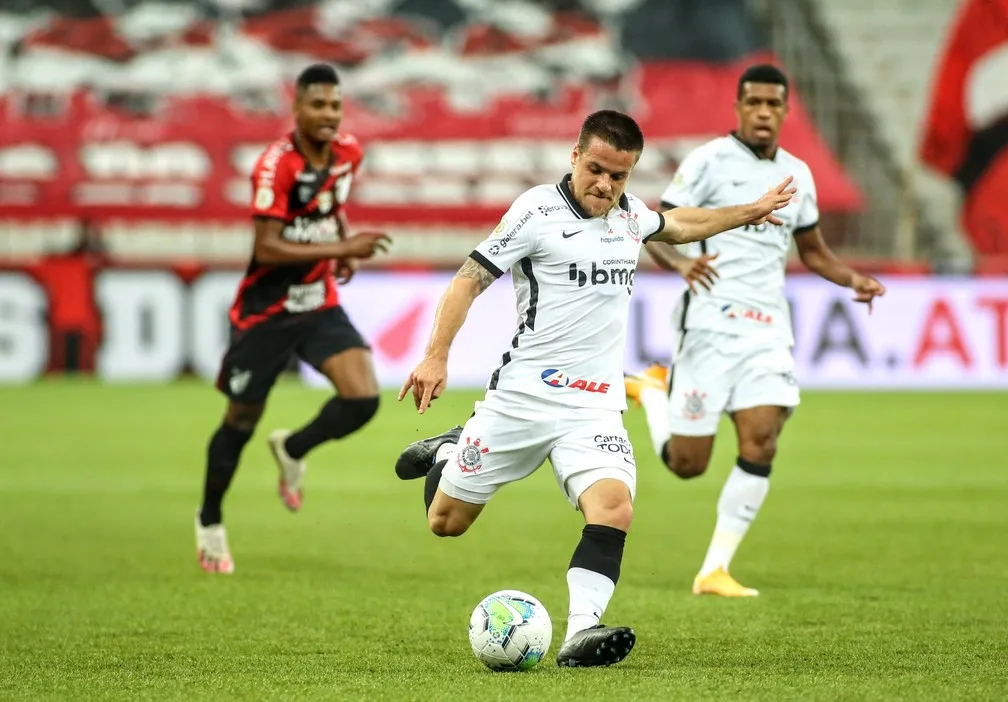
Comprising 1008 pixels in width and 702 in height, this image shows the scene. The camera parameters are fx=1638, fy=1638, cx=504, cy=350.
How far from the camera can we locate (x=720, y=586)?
24.9ft

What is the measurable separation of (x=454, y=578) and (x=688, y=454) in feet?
Answer: 4.44

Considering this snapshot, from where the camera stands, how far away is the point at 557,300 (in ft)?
20.0

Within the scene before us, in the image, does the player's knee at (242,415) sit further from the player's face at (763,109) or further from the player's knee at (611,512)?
the player's knee at (611,512)

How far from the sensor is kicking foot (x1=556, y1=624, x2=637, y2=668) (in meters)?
5.55

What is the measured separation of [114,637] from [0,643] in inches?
17.0

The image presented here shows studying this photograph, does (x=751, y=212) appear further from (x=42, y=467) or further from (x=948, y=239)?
(x=948, y=239)

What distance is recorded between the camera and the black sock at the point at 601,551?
585 cm

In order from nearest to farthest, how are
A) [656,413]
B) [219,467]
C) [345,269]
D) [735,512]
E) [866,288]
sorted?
[735,512] → [866,288] → [219,467] → [656,413] → [345,269]

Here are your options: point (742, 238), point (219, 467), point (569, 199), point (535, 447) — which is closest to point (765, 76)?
point (742, 238)

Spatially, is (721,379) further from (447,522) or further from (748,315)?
(447,522)

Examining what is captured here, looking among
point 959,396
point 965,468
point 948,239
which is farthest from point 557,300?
point 948,239

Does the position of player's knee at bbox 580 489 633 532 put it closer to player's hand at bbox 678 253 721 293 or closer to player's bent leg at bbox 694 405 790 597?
player's hand at bbox 678 253 721 293

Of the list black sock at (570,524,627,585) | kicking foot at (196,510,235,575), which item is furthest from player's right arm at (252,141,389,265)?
black sock at (570,524,627,585)

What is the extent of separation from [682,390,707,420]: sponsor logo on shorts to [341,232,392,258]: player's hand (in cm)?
170
